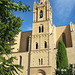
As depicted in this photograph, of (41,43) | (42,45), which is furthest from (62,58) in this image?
(41,43)

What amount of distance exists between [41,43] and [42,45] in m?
0.49

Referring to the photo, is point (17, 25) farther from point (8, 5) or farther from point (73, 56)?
point (73, 56)

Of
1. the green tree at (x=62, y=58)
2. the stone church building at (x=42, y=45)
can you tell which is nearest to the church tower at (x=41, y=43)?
the stone church building at (x=42, y=45)

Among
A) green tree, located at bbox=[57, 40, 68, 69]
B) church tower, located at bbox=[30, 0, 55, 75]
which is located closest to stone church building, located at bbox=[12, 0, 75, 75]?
church tower, located at bbox=[30, 0, 55, 75]

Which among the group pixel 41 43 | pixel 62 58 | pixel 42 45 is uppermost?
pixel 41 43

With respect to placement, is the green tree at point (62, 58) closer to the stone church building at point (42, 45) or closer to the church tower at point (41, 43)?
the stone church building at point (42, 45)

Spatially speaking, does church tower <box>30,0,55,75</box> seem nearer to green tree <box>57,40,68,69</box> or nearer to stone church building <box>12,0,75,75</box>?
stone church building <box>12,0,75,75</box>

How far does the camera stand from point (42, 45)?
28.9m

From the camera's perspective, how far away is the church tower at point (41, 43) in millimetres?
27000

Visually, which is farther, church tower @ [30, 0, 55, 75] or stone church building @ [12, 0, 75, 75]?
church tower @ [30, 0, 55, 75]

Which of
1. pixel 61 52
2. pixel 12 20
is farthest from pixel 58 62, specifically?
pixel 12 20

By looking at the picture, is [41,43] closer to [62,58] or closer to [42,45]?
[42,45]

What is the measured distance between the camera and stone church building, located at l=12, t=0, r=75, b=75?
26.8 meters

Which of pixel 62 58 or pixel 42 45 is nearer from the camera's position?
pixel 62 58
